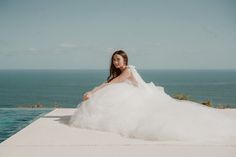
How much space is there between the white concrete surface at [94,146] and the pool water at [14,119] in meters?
1.09

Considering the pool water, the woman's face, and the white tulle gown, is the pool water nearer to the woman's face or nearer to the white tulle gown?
the white tulle gown

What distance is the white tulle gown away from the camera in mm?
4582

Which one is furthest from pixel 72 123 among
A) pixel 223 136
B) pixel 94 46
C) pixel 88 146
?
pixel 94 46

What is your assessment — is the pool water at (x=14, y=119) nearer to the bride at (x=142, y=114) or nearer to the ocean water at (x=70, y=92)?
the bride at (x=142, y=114)

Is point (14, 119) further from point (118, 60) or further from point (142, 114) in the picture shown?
point (142, 114)

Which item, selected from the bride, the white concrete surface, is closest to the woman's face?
the bride

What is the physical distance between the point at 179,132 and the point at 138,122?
540mm

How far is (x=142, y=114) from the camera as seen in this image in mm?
5000

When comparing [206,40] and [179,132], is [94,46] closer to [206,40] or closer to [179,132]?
[206,40]

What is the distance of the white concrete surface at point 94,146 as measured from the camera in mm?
3920

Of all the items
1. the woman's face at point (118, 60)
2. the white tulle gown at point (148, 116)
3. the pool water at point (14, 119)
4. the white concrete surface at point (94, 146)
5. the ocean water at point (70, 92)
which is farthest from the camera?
the ocean water at point (70, 92)

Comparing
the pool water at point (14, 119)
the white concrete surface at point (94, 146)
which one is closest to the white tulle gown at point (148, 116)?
the white concrete surface at point (94, 146)

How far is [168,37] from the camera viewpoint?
9031cm

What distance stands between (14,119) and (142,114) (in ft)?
12.1
